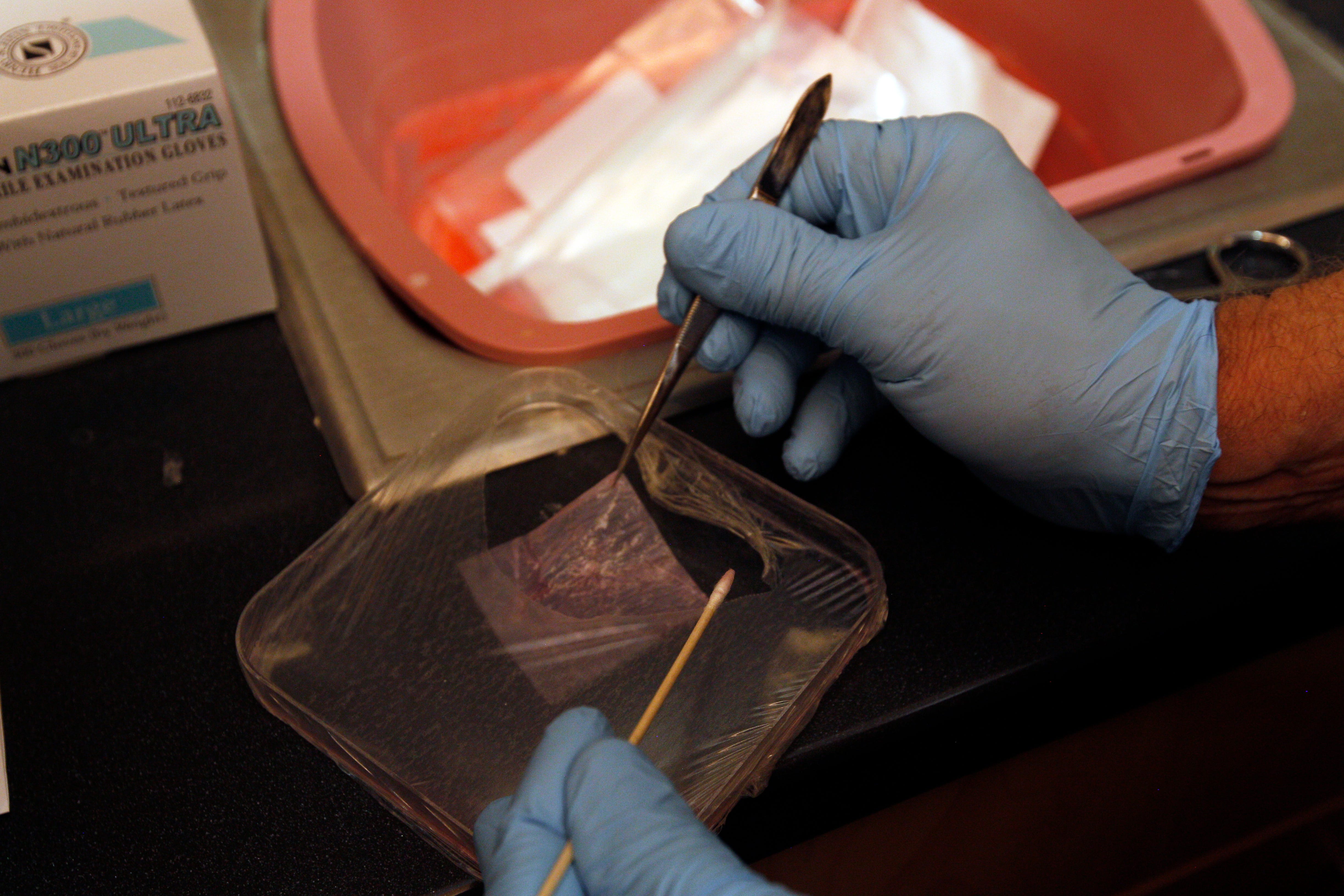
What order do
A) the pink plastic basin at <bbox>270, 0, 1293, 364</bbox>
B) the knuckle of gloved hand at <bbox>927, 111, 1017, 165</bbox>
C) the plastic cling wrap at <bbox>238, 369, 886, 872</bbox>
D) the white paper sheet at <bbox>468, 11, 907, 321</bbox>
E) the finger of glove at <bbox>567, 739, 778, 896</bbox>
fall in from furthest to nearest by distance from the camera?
the white paper sheet at <bbox>468, 11, 907, 321</bbox> < the pink plastic basin at <bbox>270, 0, 1293, 364</bbox> < the knuckle of gloved hand at <bbox>927, 111, 1017, 165</bbox> < the plastic cling wrap at <bbox>238, 369, 886, 872</bbox> < the finger of glove at <bbox>567, 739, 778, 896</bbox>

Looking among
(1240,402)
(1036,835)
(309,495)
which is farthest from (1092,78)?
(309,495)

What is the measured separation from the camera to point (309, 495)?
2.94 ft

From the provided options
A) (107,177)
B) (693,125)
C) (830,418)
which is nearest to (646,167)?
(693,125)

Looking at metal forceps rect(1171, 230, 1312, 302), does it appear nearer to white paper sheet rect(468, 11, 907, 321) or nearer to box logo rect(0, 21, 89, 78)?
white paper sheet rect(468, 11, 907, 321)

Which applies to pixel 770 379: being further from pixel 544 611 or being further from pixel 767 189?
pixel 544 611

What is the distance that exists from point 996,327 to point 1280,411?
238mm

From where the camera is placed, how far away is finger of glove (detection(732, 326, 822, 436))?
2.89ft

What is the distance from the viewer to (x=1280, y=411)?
32.7 inches

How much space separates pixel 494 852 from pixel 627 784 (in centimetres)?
10

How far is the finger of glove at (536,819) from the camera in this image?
0.66 meters

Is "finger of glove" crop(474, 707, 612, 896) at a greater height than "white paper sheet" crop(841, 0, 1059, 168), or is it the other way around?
"white paper sheet" crop(841, 0, 1059, 168)

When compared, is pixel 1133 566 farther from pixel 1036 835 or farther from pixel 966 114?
pixel 966 114

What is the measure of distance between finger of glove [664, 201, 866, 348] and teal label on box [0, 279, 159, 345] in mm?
463

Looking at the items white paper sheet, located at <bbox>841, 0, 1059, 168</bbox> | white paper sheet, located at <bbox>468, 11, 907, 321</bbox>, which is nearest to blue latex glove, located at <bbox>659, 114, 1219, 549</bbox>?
white paper sheet, located at <bbox>468, 11, 907, 321</bbox>
